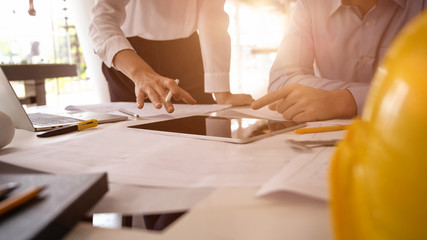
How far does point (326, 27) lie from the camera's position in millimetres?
1127

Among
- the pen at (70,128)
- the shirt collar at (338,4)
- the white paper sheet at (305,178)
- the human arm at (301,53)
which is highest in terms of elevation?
the shirt collar at (338,4)

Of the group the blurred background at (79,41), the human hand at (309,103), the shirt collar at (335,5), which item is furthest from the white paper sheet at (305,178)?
the blurred background at (79,41)

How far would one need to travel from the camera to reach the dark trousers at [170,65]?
1.25 meters

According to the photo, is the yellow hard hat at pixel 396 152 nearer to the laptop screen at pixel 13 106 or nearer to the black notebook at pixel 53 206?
the black notebook at pixel 53 206

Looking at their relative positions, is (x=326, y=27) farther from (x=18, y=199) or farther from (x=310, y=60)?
(x=18, y=199)

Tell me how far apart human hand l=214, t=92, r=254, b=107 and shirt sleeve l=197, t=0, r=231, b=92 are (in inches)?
1.1

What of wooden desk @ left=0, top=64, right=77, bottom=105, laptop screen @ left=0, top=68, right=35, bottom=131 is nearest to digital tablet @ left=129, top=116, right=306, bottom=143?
laptop screen @ left=0, top=68, right=35, bottom=131

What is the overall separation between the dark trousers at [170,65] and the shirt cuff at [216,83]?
11 centimetres

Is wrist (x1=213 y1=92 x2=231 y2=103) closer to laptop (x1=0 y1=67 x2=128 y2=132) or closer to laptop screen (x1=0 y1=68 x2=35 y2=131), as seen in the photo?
laptop (x1=0 y1=67 x2=128 y2=132)

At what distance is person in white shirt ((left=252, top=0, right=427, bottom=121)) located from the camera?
984 mm

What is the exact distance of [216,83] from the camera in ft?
4.01

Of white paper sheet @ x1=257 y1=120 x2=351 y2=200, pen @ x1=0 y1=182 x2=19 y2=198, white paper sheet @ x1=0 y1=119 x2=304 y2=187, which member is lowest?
white paper sheet @ x1=0 y1=119 x2=304 y2=187

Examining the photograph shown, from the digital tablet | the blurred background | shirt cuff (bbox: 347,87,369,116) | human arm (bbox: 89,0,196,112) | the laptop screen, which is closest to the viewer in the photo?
the digital tablet

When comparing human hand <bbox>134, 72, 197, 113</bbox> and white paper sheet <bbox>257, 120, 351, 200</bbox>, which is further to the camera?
human hand <bbox>134, 72, 197, 113</bbox>
